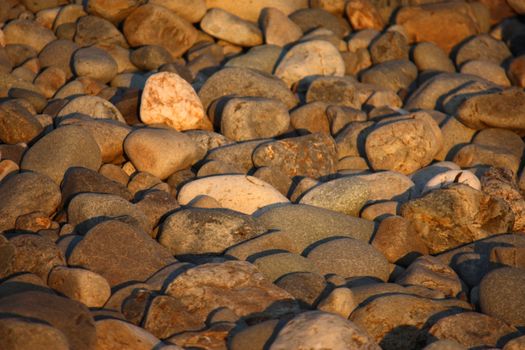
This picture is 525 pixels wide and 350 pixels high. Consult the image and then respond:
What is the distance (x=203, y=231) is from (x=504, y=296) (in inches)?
87.0

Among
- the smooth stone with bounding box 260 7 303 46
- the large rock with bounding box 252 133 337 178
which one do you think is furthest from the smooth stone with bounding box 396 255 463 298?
the smooth stone with bounding box 260 7 303 46

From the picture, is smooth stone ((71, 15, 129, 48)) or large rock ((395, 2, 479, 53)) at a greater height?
smooth stone ((71, 15, 129, 48))

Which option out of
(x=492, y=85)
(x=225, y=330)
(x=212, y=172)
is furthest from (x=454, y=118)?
(x=225, y=330)

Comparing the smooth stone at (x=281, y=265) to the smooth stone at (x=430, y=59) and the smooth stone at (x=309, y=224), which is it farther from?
the smooth stone at (x=430, y=59)

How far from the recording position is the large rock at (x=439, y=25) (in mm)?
11492

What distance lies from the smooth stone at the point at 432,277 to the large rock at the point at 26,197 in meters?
2.76

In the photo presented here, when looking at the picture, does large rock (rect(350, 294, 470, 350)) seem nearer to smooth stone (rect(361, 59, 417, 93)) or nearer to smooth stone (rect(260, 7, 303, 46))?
smooth stone (rect(361, 59, 417, 93))

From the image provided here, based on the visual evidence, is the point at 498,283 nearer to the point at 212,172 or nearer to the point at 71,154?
the point at 212,172

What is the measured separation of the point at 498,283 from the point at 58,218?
3.37 meters

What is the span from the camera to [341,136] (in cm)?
848

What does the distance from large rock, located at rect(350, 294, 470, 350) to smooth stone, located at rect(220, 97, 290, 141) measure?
3.33 meters

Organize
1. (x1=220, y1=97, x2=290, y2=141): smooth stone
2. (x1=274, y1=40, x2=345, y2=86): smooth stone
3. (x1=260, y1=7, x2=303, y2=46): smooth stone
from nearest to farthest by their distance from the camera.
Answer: (x1=220, y1=97, x2=290, y2=141): smooth stone
(x1=274, y1=40, x2=345, y2=86): smooth stone
(x1=260, y1=7, x2=303, y2=46): smooth stone

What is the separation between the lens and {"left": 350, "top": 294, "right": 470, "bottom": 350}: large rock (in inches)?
199

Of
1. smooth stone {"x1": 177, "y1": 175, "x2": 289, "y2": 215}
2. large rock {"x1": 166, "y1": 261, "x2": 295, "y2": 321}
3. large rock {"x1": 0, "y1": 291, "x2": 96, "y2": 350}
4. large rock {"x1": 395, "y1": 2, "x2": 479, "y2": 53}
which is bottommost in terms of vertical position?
large rock {"x1": 395, "y1": 2, "x2": 479, "y2": 53}
